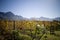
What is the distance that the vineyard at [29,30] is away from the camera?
8.34 ft

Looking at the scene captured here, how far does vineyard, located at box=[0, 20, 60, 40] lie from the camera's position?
2541 millimetres

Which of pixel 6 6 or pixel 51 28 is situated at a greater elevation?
pixel 6 6

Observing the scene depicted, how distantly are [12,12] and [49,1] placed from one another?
93cm

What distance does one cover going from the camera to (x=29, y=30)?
8.66ft

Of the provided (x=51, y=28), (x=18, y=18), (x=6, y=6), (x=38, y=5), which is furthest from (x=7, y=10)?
(x=51, y=28)

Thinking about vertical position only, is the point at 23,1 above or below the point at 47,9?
above

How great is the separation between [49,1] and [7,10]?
1.02 metres

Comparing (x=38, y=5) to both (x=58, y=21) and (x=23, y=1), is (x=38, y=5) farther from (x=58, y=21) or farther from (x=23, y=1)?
(x=58, y=21)

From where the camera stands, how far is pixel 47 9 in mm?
2793

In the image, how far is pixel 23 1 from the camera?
106 inches

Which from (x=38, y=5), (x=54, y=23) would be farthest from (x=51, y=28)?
(x=38, y=5)

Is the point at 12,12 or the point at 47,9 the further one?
the point at 47,9

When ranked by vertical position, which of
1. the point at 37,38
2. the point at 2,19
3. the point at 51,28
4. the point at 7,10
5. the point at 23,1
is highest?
the point at 23,1

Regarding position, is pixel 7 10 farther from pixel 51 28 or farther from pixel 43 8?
pixel 51 28
